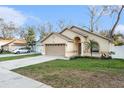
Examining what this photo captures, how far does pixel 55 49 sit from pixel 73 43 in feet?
9.81

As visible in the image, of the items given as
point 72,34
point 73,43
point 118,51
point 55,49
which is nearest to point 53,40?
point 55,49

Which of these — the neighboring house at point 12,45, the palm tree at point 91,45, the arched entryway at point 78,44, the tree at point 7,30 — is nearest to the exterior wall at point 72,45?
the arched entryway at point 78,44

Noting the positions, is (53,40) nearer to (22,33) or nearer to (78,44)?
(78,44)

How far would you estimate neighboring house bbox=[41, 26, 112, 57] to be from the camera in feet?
83.6

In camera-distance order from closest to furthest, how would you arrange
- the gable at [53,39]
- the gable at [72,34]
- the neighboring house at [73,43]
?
1. the neighboring house at [73,43]
2. the gable at [72,34]
3. the gable at [53,39]

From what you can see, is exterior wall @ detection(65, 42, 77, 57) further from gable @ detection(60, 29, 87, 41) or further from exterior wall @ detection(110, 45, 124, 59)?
exterior wall @ detection(110, 45, 124, 59)

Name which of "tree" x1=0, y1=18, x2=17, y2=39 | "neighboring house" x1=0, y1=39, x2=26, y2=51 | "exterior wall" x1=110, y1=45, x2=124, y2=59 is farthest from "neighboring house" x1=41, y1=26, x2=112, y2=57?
"tree" x1=0, y1=18, x2=17, y2=39

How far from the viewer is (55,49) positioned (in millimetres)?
28625

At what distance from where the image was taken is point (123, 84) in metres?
8.82

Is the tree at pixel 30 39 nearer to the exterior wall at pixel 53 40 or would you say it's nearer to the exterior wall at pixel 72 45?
the exterior wall at pixel 53 40

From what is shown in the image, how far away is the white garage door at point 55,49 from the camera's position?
90.2ft

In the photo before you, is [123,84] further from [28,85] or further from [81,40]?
[81,40]

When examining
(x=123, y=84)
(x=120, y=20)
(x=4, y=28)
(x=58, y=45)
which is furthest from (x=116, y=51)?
(x=4, y=28)
